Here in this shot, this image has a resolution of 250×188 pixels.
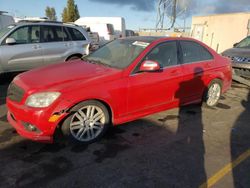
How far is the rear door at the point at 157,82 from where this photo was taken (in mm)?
4145

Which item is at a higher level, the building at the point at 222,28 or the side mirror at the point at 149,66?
the side mirror at the point at 149,66

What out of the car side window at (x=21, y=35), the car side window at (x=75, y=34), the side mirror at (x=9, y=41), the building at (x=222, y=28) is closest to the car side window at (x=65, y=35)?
the car side window at (x=75, y=34)

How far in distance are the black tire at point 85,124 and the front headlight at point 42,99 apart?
12.3 inches

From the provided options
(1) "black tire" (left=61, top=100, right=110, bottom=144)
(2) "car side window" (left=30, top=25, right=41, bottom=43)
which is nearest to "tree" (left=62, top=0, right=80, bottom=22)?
(2) "car side window" (left=30, top=25, right=41, bottom=43)

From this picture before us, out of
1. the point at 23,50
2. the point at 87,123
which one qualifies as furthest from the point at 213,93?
the point at 23,50

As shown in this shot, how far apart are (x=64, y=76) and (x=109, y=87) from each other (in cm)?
69

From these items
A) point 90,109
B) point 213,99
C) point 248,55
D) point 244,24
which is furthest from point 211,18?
point 90,109

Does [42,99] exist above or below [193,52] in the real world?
below

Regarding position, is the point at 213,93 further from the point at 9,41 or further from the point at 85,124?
the point at 9,41

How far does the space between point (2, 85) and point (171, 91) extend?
4.80 m

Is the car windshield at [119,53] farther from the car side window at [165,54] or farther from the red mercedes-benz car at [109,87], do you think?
the car side window at [165,54]

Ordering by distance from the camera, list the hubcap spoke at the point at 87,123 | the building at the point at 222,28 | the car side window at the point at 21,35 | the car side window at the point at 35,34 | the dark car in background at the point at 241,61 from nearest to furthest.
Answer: the hubcap spoke at the point at 87,123 < the car side window at the point at 21,35 < the car side window at the point at 35,34 < the dark car in background at the point at 241,61 < the building at the point at 222,28

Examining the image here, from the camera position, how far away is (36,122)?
3.41 metres

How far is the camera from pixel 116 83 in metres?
3.89
